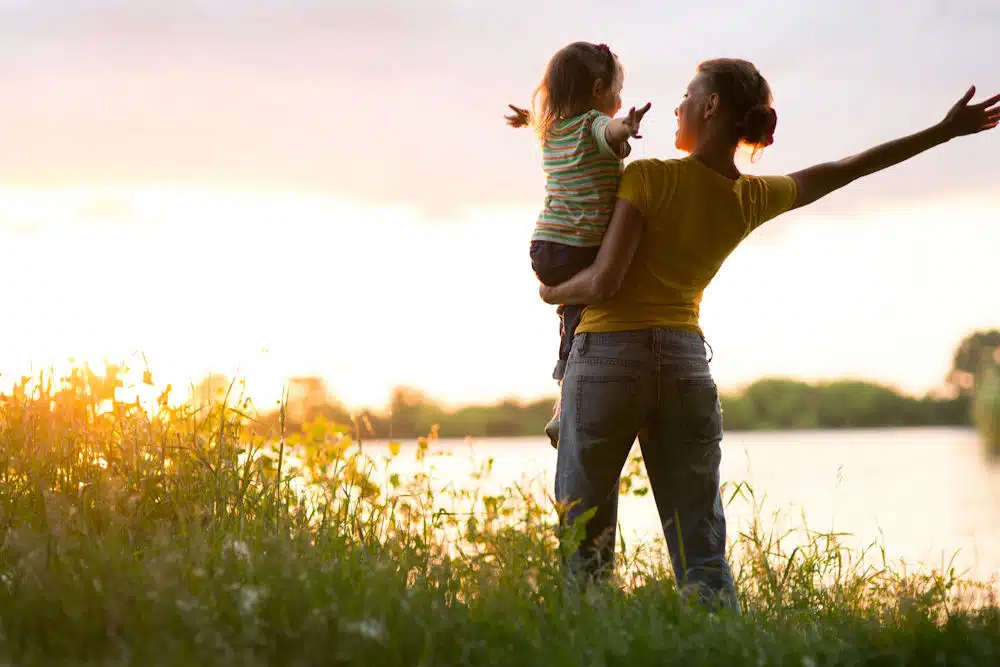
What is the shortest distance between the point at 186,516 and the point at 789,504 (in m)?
2.62

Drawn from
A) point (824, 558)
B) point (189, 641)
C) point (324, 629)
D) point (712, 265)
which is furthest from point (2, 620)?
point (824, 558)

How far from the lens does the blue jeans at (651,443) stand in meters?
3.04

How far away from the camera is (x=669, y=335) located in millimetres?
3096

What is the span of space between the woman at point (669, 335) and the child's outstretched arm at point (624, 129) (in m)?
0.12

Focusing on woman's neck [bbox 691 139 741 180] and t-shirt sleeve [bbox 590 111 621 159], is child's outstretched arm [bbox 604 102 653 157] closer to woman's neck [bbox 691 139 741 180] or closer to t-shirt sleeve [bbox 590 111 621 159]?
t-shirt sleeve [bbox 590 111 621 159]

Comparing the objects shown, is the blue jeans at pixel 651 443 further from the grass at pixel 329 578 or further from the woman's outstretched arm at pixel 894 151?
the woman's outstretched arm at pixel 894 151

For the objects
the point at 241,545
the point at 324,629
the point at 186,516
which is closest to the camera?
the point at 324,629

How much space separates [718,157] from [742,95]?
22cm

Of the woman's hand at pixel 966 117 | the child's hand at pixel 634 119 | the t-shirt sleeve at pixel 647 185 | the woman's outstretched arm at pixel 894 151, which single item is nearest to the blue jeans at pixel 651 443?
the t-shirt sleeve at pixel 647 185

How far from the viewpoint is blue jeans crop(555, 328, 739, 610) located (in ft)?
9.99

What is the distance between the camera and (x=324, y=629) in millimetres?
2414

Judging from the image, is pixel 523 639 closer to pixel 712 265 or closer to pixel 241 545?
pixel 241 545

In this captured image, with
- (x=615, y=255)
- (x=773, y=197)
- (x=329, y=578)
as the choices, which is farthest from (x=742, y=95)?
(x=329, y=578)

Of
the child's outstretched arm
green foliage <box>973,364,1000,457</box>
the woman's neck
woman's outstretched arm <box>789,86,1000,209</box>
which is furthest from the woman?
green foliage <box>973,364,1000,457</box>
